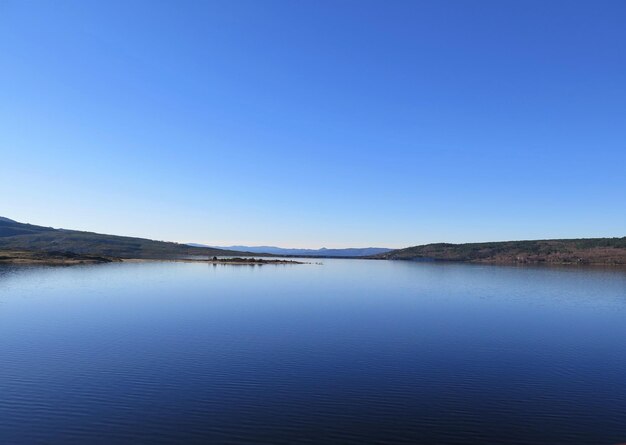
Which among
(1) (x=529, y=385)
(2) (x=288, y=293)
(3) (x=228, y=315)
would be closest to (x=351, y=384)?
(1) (x=529, y=385)

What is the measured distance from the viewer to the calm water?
20094 mm

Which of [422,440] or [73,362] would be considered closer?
[422,440]

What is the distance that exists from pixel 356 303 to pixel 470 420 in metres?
45.4

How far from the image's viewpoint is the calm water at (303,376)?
2009 cm

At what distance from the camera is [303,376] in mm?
28234

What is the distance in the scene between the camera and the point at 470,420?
70.9 feet

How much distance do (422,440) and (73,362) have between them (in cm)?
2611

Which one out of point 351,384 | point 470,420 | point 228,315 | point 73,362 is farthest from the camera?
point 228,315

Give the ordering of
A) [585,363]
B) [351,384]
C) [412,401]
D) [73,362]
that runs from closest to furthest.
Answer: [412,401], [351,384], [73,362], [585,363]

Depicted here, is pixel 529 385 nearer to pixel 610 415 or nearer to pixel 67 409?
pixel 610 415

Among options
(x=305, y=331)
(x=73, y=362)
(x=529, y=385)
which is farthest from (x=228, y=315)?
(x=529, y=385)

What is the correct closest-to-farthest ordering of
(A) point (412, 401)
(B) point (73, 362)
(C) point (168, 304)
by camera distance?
1. (A) point (412, 401)
2. (B) point (73, 362)
3. (C) point (168, 304)

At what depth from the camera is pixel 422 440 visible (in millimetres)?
19156

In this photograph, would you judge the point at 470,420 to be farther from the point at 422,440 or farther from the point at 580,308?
the point at 580,308
